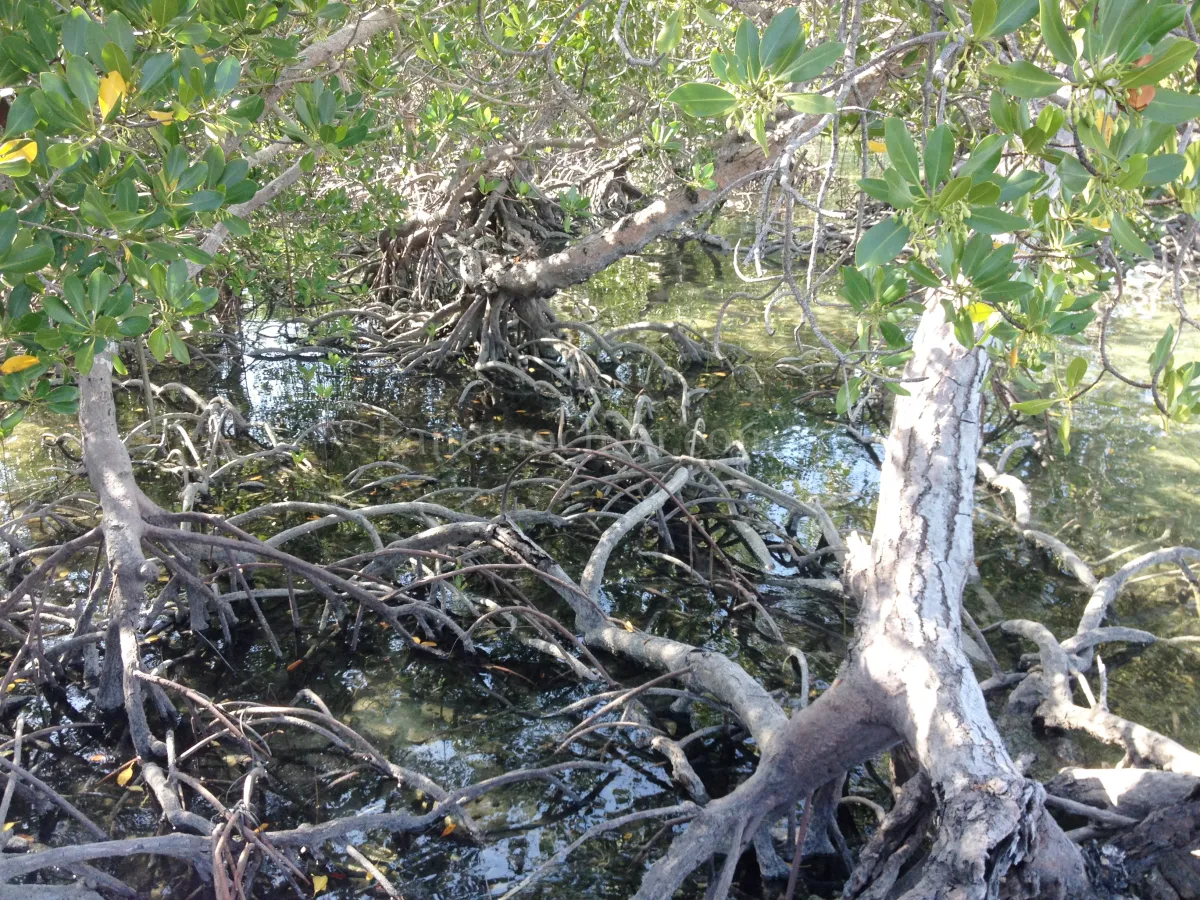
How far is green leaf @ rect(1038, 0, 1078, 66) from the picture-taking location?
1157 millimetres

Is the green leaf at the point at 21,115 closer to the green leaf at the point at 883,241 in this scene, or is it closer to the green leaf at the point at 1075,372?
the green leaf at the point at 883,241

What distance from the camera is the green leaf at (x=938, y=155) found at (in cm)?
127

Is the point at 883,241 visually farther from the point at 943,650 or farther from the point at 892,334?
the point at 943,650

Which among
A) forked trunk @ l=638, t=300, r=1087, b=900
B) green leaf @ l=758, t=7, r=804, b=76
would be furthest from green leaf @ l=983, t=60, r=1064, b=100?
forked trunk @ l=638, t=300, r=1087, b=900

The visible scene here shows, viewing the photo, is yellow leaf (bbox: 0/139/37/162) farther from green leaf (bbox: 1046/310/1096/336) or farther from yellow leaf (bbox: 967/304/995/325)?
green leaf (bbox: 1046/310/1096/336)

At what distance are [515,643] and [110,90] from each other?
254 centimetres

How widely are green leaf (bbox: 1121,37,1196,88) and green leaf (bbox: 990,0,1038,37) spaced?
0.20 m

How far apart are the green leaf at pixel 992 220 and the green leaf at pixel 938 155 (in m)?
0.07

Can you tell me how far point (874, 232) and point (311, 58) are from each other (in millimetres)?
2358

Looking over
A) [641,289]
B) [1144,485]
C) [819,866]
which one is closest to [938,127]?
[819,866]

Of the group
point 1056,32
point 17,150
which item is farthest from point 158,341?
point 1056,32

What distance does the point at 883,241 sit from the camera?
4.37 ft

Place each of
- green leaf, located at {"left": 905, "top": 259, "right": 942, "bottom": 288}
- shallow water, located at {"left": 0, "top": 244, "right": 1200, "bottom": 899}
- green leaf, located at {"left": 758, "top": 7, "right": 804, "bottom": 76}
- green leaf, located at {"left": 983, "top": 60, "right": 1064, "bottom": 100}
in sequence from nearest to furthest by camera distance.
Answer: green leaf, located at {"left": 983, "top": 60, "right": 1064, "bottom": 100}
green leaf, located at {"left": 758, "top": 7, "right": 804, "bottom": 76}
green leaf, located at {"left": 905, "top": 259, "right": 942, "bottom": 288}
shallow water, located at {"left": 0, "top": 244, "right": 1200, "bottom": 899}

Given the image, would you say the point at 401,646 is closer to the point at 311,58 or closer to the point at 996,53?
the point at 311,58
